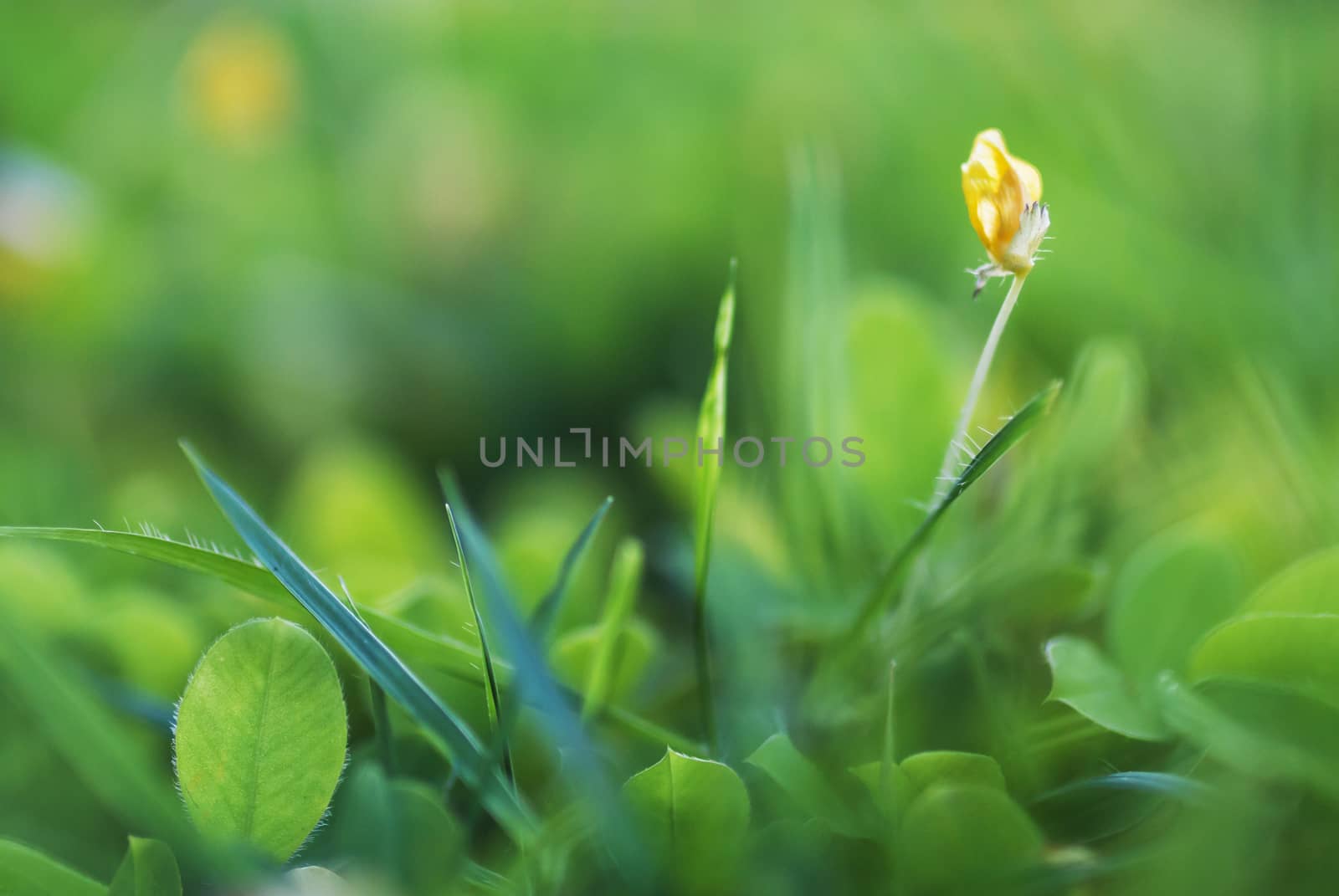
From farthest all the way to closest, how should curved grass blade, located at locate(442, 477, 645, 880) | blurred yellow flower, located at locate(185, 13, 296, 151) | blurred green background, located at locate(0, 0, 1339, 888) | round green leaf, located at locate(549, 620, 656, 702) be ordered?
blurred yellow flower, located at locate(185, 13, 296, 151)
blurred green background, located at locate(0, 0, 1339, 888)
round green leaf, located at locate(549, 620, 656, 702)
curved grass blade, located at locate(442, 477, 645, 880)

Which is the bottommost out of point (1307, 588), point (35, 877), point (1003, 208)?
point (35, 877)

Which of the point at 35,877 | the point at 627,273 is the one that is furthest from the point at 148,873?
the point at 627,273

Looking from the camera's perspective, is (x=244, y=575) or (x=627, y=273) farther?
(x=627, y=273)

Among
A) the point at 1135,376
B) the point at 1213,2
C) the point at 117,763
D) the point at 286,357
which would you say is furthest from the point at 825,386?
the point at 1213,2

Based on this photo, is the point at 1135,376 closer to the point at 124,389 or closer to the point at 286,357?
the point at 286,357

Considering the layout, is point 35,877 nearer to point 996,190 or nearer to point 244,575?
point 244,575

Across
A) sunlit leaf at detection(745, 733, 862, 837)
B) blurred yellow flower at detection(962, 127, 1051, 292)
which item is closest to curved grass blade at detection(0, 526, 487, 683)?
sunlit leaf at detection(745, 733, 862, 837)

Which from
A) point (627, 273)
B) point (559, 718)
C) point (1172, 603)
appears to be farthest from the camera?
point (627, 273)

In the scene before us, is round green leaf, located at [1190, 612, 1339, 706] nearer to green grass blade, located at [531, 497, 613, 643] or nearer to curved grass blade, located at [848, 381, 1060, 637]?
curved grass blade, located at [848, 381, 1060, 637]
